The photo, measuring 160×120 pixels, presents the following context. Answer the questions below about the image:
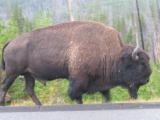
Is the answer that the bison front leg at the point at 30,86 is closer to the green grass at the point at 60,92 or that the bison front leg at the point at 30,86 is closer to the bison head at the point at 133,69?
the bison head at the point at 133,69

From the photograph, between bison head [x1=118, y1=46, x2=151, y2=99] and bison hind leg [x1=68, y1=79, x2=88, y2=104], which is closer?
bison hind leg [x1=68, y1=79, x2=88, y2=104]

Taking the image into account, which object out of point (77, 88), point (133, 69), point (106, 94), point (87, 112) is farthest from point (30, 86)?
point (87, 112)

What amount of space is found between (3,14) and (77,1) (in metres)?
2.03

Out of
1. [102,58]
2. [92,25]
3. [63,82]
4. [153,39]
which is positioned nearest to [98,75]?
[102,58]

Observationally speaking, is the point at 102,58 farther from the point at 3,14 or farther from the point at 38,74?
the point at 3,14

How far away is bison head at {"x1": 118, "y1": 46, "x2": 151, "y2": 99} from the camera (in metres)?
8.50

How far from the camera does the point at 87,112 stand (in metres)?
2.61

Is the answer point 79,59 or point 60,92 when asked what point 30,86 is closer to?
point 79,59

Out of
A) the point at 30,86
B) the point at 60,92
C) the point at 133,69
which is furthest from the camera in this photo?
the point at 60,92

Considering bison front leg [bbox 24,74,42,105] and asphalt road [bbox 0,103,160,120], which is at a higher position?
asphalt road [bbox 0,103,160,120]

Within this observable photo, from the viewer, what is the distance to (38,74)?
28.1 feet

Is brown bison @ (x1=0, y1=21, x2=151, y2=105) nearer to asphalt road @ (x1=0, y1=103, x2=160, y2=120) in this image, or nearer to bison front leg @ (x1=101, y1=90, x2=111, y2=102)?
bison front leg @ (x1=101, y1=90, x2=111, y2=102)

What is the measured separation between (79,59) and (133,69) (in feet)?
3.31

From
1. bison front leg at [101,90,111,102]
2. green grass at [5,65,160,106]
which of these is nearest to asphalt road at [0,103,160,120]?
bison front leg at [101,90,111,102]
